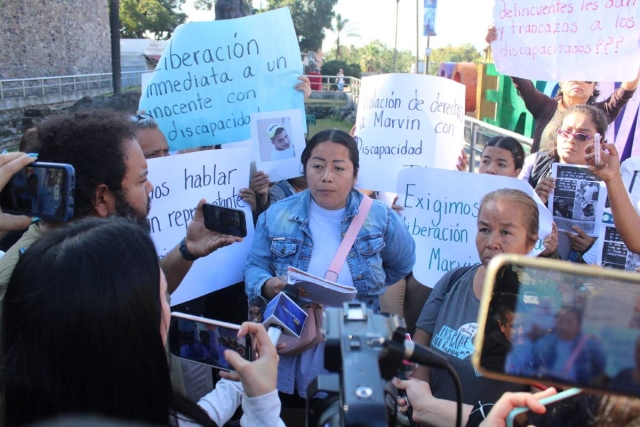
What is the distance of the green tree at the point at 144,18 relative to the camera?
5156 centimetres

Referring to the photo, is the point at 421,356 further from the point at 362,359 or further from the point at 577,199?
the point at 577,199

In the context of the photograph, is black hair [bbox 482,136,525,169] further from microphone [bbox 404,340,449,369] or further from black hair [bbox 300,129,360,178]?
microphone [bbox 404,340,449,369]

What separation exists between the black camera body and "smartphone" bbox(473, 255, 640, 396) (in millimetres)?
163

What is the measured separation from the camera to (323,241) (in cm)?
249

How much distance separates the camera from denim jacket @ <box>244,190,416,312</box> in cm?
242

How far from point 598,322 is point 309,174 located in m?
1.95

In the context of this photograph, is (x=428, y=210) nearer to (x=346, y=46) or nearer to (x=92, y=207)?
(x=92, y=207)

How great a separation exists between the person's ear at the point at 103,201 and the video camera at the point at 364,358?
3.67 ft

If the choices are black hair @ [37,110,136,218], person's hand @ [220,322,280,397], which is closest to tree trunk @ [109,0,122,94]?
black hair @ [37,110,136,218]

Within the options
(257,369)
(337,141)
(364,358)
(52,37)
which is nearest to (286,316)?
(257,369)

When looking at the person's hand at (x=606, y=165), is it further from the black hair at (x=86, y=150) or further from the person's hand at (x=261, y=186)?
the black hair at (x=86, y=150)

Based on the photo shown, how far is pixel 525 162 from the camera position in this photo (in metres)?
3.32

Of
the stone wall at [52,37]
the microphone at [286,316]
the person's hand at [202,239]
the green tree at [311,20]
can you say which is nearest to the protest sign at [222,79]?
the person's hand at [202,239]

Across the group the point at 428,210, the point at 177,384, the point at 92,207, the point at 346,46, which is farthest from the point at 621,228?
the point at 346,46
